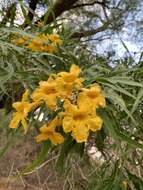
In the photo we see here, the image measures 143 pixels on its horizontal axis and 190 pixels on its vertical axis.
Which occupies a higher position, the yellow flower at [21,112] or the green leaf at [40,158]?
→ the yellow flower at [21,112]

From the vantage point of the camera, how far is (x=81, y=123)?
22.2 inches

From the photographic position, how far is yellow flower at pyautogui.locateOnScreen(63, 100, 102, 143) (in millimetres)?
562

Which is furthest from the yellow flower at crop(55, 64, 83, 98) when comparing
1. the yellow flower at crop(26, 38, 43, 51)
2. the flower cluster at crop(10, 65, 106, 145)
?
the yellow flower at crop(26, 38, 43, 51)

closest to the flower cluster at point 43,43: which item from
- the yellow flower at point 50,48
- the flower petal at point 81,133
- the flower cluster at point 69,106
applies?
the yellow flower at point 50,48

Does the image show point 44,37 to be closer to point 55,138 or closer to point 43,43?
point 43,43

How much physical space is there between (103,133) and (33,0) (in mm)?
2299

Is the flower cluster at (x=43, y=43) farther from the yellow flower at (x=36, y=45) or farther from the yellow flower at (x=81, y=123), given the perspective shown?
the yellow flower at (x=81, y=123)

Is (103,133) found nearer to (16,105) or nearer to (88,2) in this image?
(16,105)

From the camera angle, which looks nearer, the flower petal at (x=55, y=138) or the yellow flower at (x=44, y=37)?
the flower petal at (x=55, y=138)

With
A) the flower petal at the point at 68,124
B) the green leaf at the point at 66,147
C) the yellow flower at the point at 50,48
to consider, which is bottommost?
the green leaf at the point at 66,147

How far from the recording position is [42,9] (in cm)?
298

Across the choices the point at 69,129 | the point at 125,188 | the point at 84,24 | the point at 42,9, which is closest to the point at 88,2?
A: the point at 84,24

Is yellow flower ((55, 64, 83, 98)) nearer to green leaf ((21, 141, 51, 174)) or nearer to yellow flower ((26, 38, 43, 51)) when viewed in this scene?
green leaf ((21, 141, 51, 174))

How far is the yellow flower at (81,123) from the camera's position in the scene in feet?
1.84
